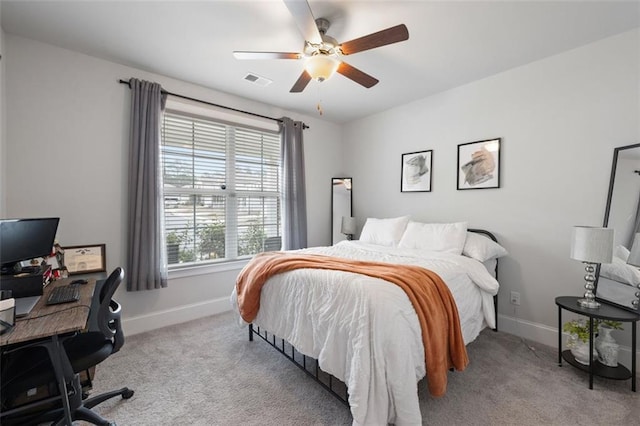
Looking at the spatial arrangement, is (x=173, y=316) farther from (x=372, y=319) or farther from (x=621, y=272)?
(x=621, y=272)

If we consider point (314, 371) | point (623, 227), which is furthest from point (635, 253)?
point (314, 371)

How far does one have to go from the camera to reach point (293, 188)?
158 inches

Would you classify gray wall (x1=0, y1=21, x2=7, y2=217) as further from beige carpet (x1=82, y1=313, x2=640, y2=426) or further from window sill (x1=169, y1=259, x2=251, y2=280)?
beige carpet (x1=82, y1=313, x2=640, y2=426)

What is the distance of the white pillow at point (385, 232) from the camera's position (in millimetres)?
3370

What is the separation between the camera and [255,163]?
384 centimetres

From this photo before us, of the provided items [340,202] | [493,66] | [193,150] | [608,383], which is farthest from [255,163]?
[608,383]

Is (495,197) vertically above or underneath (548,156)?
underneath

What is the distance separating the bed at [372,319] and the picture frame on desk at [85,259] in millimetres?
1343

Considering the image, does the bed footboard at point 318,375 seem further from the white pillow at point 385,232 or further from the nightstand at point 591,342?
the nightstand at point 591,342

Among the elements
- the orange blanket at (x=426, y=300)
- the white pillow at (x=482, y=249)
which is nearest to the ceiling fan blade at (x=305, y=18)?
the orange blanket at (x=426, y=300)

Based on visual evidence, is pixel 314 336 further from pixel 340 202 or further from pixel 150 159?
pixel 340 202

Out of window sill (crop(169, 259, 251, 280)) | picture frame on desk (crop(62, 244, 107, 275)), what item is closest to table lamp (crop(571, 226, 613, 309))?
window sill (crop(169, 259, 251, 280))

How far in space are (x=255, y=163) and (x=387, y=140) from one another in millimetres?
1972

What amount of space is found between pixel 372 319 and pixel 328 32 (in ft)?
7.31
